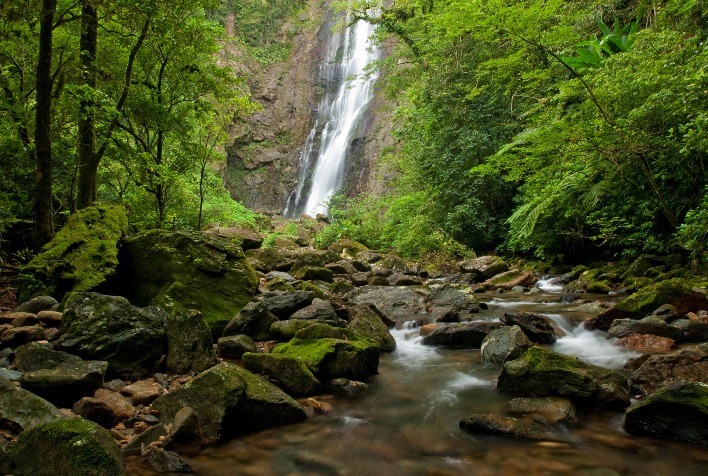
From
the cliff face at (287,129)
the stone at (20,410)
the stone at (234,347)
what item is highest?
the cliff face at (287,129)

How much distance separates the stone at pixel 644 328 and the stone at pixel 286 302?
4195mm

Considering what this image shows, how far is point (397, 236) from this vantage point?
18.1 m

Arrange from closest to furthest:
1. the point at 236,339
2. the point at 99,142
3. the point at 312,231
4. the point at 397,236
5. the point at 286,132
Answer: the point at 236,339 → the point at 99,142 → the point at 397,236 → the point at 312,231 → the point at 286,132

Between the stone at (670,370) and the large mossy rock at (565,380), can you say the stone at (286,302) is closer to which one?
the large mossy rock at (565,380)

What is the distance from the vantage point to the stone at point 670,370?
4.00m

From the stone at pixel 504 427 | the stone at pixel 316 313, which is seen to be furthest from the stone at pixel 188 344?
the stone at pixel 504 427

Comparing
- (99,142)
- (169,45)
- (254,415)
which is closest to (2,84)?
(99,142)

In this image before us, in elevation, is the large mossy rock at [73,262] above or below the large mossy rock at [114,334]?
above

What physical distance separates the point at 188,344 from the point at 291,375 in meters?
1.11

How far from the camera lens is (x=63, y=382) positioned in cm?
348

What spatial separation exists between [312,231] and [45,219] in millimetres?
17168

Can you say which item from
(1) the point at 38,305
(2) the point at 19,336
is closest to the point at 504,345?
(2) the point at 19,336

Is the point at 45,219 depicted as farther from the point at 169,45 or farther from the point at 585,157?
the point at 585,157

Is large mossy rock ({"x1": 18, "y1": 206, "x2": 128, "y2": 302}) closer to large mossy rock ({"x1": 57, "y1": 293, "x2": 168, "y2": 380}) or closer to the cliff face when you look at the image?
large mossy rock ({"x1": 57, "y1": 293, "x2": 168, "y2": 380})
